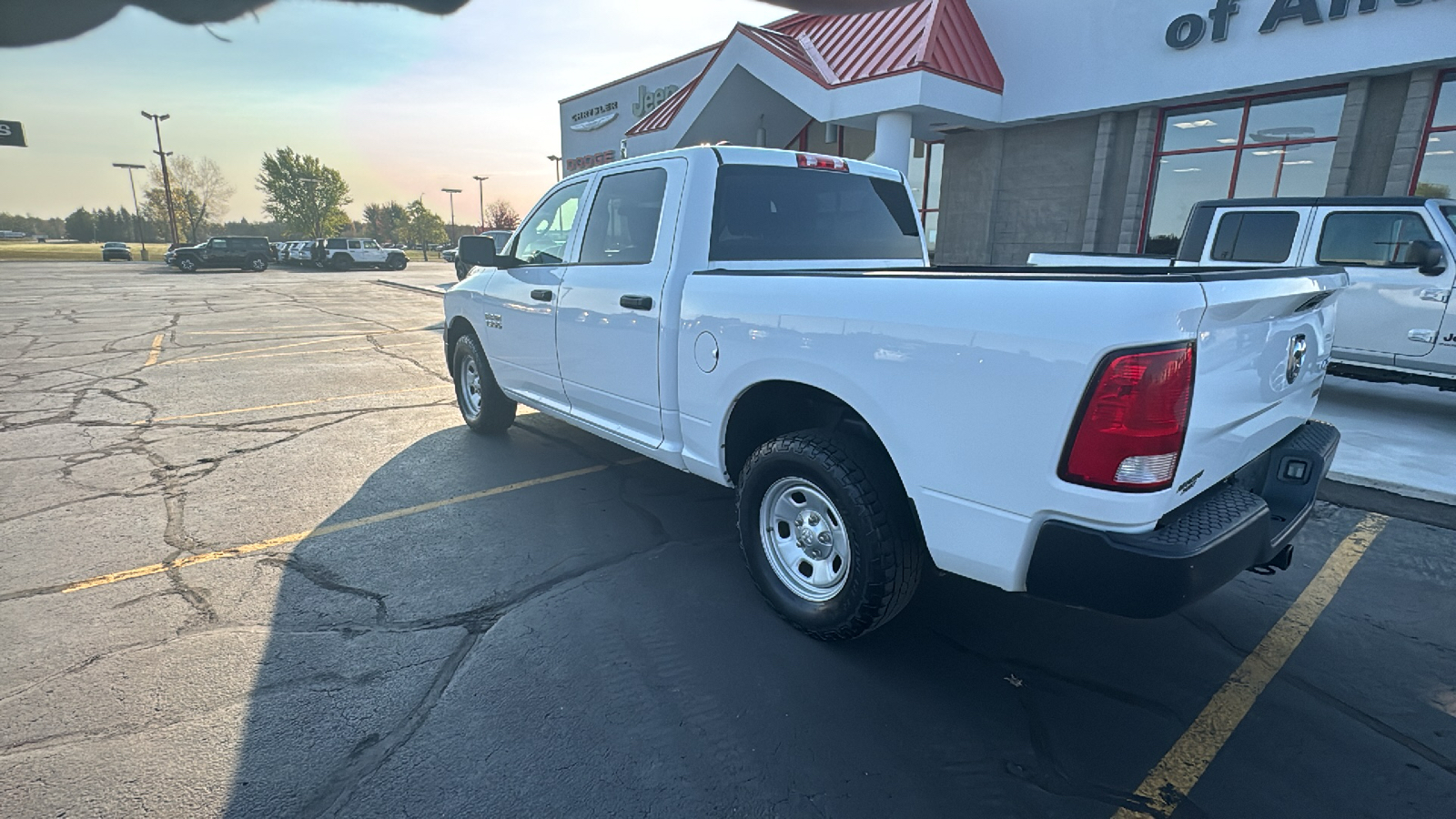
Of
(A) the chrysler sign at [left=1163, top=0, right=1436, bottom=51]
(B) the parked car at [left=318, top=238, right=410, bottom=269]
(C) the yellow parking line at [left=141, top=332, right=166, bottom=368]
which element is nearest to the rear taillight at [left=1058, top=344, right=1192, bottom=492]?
(C) the yellow parking line at [left=141, top=332, right=166, bottom=368]

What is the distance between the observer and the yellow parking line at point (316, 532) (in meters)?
3.42

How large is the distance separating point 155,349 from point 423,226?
105155 millimetres

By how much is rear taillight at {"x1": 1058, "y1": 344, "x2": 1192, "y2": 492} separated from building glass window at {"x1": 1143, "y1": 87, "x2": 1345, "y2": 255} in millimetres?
10342

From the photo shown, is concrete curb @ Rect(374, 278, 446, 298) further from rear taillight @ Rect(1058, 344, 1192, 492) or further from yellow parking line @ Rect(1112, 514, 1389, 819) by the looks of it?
rear taillight @ Rect(1058, 344, 1192, 492)

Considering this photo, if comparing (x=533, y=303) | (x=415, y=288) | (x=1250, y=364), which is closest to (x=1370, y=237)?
(x=1250, y=364)

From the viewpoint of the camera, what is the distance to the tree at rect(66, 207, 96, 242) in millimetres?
118438

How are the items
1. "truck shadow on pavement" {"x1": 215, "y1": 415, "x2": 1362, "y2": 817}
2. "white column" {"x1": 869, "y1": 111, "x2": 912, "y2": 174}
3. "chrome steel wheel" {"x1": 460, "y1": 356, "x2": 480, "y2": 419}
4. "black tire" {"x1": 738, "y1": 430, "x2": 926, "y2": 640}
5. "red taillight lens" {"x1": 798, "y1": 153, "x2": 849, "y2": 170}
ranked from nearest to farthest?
1. "truck shadow on pavement" {"x1": 215, "y1": 415, "x2": 1362, "y2": 817}
2. "black tire" {"x1": 738, "y1": 430, "x2": 926, "y2": 640}
3. "red taillight lens" {"x1": 798, "y1": 153, "x2": 849, "y2": 170}
4. "chrome steel wheel" {"x1": 460, "y1": 356, "x2": 480, "y2": 419}
5. "white column" {"x1": 869, "y1": 111, "x2": 912, "y2": 174}

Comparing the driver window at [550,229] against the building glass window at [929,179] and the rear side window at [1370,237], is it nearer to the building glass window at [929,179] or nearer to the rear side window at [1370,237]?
the rear side window at [1370,237]

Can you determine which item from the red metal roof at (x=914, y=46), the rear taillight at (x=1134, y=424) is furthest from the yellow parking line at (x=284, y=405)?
the red metal roof at (x=914, y=46)

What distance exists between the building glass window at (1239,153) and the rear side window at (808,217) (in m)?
8.42

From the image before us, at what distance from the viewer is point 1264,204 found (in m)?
7.36

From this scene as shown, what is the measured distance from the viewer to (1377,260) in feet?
22.2

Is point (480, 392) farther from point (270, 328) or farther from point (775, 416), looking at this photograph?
point (270, 328)

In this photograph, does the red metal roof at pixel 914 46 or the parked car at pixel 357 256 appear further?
the parked car at pixel 357 256
